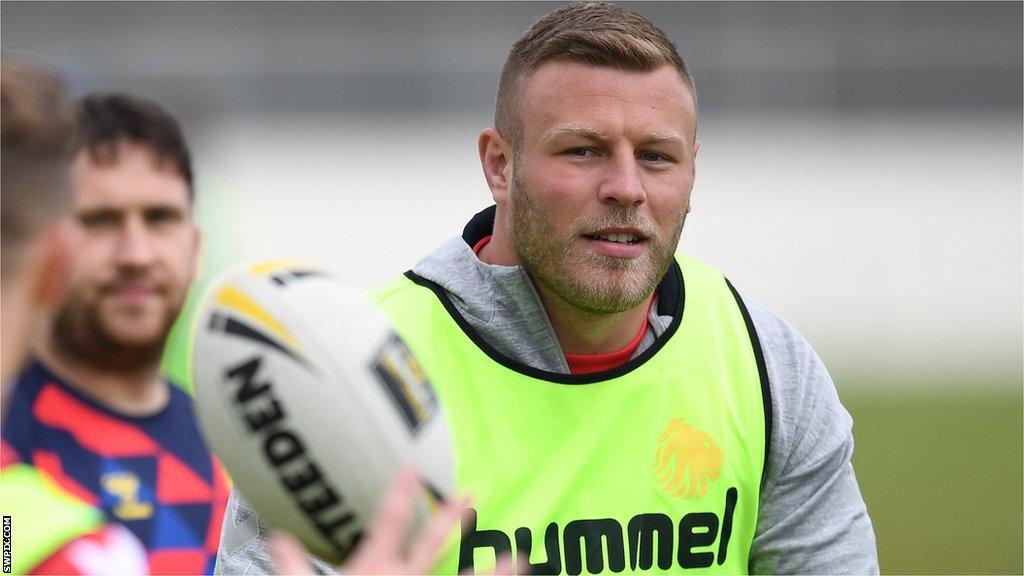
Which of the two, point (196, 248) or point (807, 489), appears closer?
point (807, 489)

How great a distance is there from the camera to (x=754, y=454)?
3.09m

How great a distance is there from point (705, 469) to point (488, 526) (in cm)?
55

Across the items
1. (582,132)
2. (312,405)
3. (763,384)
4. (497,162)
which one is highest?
(582,132)

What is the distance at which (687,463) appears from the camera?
308 cm

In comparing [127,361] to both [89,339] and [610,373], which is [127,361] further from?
[610,373]

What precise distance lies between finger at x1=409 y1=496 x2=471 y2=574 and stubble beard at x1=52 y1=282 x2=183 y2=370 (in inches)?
98.8

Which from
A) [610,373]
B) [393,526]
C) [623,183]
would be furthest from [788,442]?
[393,526]

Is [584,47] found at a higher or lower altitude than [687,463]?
higher

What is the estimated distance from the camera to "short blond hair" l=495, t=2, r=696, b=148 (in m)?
3.07

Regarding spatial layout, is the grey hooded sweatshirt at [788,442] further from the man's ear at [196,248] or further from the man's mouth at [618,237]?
the man's ear at [196,248]

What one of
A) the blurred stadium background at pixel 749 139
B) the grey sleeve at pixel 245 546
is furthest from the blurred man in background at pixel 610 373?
the blurred stadium background at pixel 749 139

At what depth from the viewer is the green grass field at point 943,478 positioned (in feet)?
28.9

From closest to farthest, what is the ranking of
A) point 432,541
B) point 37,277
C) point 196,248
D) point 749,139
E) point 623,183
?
point 37,277
point 432,541
point 623,183
point 196,248
point 749,139

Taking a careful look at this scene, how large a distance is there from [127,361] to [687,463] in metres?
2.12
